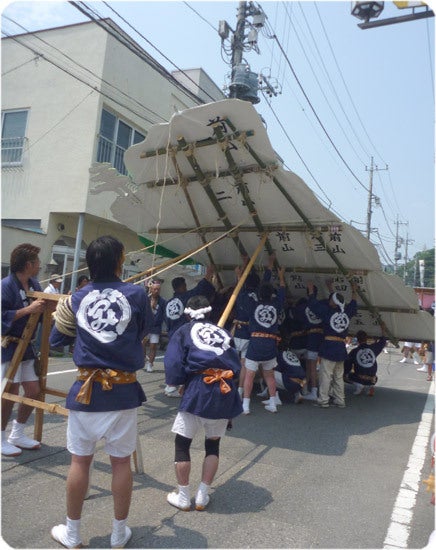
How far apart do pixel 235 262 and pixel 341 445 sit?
3996 mm

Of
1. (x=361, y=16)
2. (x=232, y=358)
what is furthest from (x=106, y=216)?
(x=232, y=358)

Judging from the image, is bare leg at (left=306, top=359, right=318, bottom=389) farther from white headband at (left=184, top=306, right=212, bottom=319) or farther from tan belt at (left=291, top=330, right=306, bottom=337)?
white headband at (left=184, top=306, right=212, bottom=319)

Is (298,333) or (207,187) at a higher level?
(207,187)

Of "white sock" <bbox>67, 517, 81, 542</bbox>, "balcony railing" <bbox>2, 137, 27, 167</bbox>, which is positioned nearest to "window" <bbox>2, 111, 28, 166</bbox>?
"balcony railing" <bbox>2, 137, 27, 167</bbox>

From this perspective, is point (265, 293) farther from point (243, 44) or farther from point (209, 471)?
point (243, 44)

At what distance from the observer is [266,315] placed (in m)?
6.68

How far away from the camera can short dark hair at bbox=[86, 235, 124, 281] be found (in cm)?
313

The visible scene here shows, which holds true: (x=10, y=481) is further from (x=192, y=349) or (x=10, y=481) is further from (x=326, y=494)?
(x=326, y=494)

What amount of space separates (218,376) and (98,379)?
117 centimetres

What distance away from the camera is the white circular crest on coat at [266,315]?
6.65 m

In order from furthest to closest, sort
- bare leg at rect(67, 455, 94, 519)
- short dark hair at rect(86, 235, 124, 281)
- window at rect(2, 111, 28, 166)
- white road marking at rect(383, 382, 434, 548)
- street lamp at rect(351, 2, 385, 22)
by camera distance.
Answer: window at rect(2, 111, 28, 166) → street lamp at rect(351, 2, 385, 22) → white road marking at rect(383, 382, 434, 548) → short dark hair at rect(86, 235, 124, 281) → bare leg at rect(67, 455, 94, 519)

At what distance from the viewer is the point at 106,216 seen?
532 inches

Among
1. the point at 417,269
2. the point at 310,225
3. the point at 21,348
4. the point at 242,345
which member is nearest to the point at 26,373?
the point at 21,348

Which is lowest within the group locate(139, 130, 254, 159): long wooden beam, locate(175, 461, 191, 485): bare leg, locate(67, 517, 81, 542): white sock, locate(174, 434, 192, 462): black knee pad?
locate(67, 517, 81, 542): white sock
